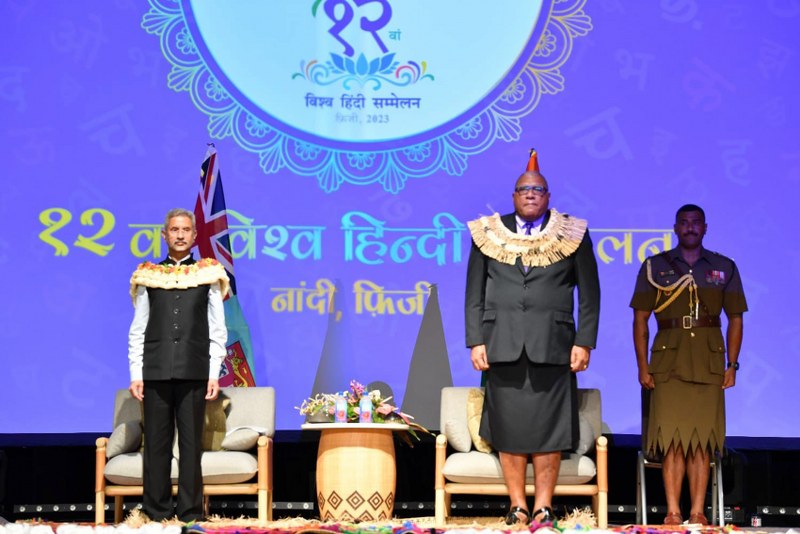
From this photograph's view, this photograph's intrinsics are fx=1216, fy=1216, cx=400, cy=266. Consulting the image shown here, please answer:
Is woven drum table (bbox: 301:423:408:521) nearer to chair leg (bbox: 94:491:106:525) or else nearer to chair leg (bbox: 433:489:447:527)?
chair leg (bbox: 433:489:447:527)

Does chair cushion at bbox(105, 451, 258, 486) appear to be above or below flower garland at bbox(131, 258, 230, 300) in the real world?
below

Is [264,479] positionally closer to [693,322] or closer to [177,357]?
[177,357]

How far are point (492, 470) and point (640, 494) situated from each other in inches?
33.0

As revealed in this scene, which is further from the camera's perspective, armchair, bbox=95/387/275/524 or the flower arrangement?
the flower arrangement

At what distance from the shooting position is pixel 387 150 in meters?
6.55

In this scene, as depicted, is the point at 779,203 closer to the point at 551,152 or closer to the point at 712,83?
the point at 712,83

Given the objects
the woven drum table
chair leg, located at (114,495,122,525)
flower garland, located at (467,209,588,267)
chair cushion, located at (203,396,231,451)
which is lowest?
chair leg, located at (114,495,122,525)

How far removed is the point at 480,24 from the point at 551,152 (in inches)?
31.4

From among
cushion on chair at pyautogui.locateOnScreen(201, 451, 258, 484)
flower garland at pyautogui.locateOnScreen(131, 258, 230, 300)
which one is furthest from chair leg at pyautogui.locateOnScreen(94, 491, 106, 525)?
flower garland at pyautogui.locateOnScreen(131, 258, 230, 300)

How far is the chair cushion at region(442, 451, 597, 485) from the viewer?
5.29m

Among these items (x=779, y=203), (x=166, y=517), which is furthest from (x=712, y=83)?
(x=166, y=517)

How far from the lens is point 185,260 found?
540cm

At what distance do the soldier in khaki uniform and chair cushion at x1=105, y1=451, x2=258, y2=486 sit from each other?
1.83 metres

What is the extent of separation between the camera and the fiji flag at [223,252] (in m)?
6.31
